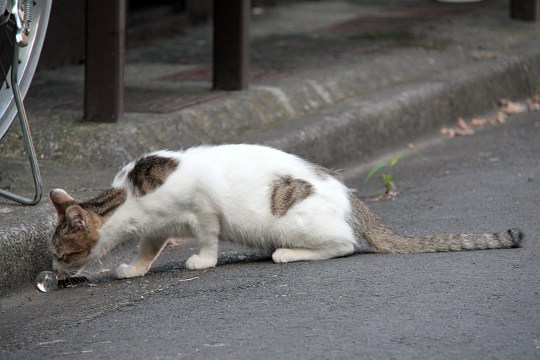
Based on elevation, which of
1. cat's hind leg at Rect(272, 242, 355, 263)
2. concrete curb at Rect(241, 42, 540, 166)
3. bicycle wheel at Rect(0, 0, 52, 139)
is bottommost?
concrete curb at Rect(241, 42, 540, 166)

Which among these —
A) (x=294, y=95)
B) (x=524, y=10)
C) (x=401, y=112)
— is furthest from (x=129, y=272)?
(x=524, y=10)

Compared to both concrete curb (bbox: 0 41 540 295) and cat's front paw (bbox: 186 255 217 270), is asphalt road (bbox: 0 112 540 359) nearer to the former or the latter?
cat's front paw (bbox: 186 255 217 270)

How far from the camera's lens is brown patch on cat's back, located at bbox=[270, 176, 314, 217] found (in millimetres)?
4637

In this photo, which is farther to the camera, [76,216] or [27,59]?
[27,59]

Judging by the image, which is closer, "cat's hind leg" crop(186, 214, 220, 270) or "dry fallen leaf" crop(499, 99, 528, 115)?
"cat's hind leg" crop(186, 214, 220, 270)

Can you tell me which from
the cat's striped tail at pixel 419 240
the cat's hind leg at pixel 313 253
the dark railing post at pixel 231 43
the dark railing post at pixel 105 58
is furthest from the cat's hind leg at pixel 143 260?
the dark railing post at pixel 231 43

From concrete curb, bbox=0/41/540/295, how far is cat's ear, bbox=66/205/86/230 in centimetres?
25

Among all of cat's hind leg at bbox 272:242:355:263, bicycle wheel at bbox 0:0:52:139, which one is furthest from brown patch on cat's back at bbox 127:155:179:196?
bicycle wheel at bbox 0:0:52:139

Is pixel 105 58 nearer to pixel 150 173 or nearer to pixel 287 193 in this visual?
pixel 150 173

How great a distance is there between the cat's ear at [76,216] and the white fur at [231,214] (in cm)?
12

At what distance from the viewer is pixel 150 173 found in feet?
15.3

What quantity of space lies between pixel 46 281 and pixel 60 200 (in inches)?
14.5

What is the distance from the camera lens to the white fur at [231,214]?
4.61 meters

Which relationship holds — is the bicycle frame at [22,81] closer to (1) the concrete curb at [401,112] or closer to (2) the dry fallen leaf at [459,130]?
(1) the concrete curb at [401,112]
